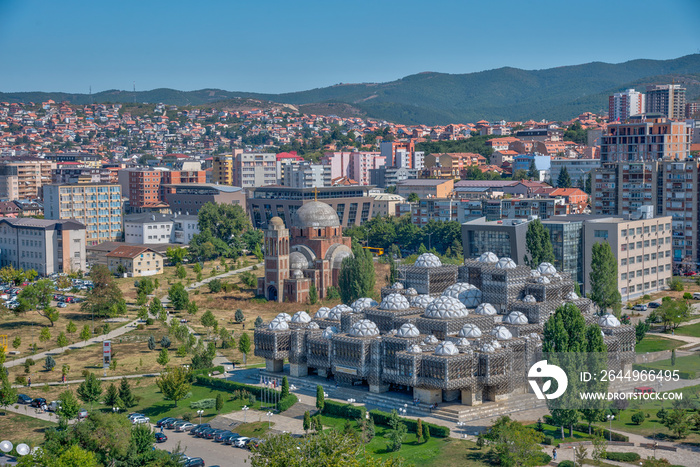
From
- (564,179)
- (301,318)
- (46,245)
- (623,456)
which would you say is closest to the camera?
(623,456)

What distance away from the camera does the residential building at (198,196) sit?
125m

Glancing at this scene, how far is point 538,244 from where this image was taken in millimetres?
72250

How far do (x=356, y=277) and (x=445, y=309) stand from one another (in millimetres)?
23171

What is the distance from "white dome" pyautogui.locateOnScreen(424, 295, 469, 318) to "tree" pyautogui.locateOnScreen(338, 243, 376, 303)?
21766mm

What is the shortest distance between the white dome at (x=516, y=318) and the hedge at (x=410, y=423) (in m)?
10.3

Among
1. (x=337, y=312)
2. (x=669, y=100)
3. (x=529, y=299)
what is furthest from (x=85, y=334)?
(x=669, y=100)

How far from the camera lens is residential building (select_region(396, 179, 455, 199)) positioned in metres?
128

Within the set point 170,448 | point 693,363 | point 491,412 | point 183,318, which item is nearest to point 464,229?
point 183,318

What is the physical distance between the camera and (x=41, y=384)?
55.8 metres

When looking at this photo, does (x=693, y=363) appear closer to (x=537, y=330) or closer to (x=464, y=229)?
(x=537, y=330)

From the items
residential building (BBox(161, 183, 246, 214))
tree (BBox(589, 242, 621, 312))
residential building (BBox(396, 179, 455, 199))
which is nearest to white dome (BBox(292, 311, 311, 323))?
tree (BBox(589, 242, 621, 312))

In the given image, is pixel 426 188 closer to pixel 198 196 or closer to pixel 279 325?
pixel 198 196

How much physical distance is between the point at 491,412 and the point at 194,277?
50.7m

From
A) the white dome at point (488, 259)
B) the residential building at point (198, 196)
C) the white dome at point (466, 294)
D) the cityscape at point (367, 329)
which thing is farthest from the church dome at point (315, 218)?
the residential building at point (198, 196)
